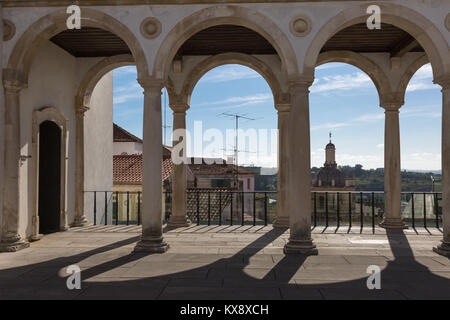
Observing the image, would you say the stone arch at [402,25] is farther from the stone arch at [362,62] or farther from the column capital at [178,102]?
the column capital at [178,102]

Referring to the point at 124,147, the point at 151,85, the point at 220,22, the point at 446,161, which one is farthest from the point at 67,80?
the point at 124,147

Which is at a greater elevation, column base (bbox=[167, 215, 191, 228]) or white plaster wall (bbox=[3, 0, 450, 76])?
white plaster wall (bbox=[3, 0, 450, 76])

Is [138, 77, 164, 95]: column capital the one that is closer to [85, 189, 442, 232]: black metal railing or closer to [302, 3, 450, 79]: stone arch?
[302, 3, 450, 79]: stone arch

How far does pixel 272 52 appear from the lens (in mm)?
10625

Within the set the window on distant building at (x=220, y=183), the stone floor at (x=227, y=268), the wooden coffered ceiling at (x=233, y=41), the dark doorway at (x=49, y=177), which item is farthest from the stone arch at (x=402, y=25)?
the window on distant building at (x=220, y=183)

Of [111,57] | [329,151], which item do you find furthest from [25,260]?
[329,151]

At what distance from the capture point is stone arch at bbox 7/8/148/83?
755 cm

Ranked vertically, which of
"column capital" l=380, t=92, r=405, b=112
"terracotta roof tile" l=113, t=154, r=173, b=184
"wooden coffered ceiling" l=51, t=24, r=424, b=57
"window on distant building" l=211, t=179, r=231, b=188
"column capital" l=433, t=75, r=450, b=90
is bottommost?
"window on distant building" l=211, t=179, r=231, b=188

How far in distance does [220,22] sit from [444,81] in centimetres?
452

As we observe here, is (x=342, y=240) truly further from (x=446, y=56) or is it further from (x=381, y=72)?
(x=381, y=72)

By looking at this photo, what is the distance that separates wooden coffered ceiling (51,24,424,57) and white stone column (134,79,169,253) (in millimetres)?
2562

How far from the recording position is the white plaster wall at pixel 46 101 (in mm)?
8383

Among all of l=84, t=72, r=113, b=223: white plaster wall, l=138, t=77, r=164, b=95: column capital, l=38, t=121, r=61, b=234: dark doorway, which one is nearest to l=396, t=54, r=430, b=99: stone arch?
l=138, t=77, r=164, b=95: column capital
